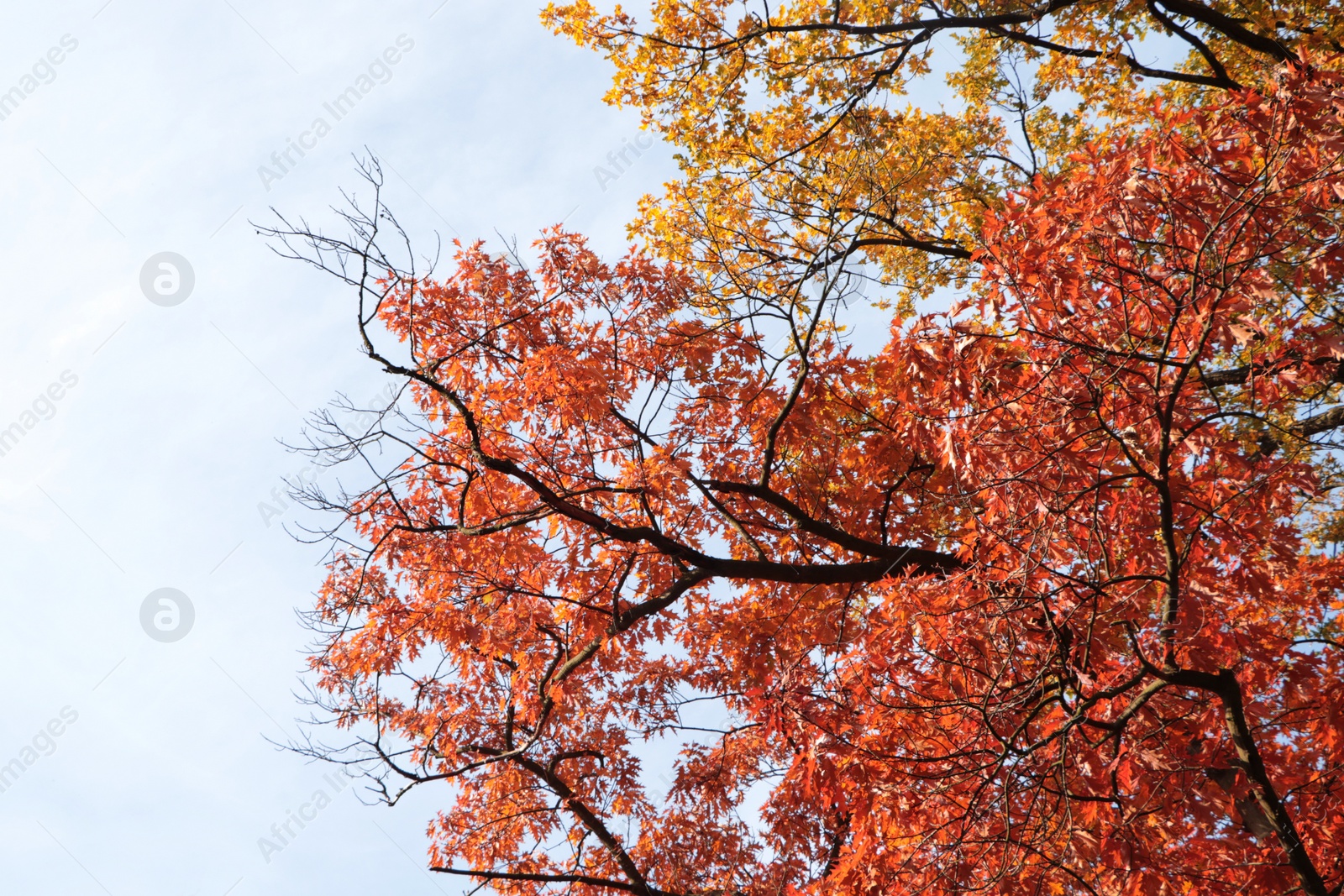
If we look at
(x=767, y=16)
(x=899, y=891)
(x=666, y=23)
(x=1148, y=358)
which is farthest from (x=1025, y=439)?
(x=666, y=23)

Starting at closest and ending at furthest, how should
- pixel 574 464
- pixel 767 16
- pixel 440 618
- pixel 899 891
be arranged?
pixel 899 891, pixel 440 618, pixel 574 464, pixel 767 16

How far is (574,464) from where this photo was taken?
7.75 meters

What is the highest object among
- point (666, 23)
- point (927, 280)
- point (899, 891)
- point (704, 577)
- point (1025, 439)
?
point (927, 280)

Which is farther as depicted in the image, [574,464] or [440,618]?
[574,464]

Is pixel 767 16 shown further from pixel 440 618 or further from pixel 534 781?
pixel 534 781

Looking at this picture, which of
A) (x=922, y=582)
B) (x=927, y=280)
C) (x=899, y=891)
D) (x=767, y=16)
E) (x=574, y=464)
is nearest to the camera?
(x=899, y=891)

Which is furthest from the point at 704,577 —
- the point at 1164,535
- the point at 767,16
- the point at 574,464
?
the point at 767,16

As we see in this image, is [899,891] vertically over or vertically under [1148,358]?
under

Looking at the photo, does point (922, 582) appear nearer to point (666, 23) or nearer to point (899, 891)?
point (899, 891)

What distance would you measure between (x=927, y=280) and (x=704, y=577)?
23.2 ft

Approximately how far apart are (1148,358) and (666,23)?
728 cm

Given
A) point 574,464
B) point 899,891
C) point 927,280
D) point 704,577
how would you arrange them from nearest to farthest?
1. point 899,891
2. point 704,577
3. point 574,464
4. point 927,280

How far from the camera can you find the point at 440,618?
23.7 ft

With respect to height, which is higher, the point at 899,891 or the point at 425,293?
the point at 425,293
